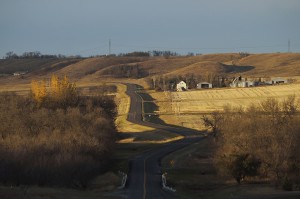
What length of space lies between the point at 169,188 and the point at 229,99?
8946 cm

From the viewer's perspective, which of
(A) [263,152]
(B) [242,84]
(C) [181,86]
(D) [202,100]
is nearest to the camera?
(A) [263,152]

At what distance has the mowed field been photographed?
4572 inches

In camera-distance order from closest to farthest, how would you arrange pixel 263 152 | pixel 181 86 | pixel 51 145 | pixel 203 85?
pixel 263 152 → pixel 51 145 → pixel 181 86 → pixel 203 85

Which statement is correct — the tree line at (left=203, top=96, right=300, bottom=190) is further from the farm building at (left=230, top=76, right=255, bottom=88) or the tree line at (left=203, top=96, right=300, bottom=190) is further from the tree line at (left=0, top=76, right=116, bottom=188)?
the farm building at (left=230, top=76, right=255, bottom=88)

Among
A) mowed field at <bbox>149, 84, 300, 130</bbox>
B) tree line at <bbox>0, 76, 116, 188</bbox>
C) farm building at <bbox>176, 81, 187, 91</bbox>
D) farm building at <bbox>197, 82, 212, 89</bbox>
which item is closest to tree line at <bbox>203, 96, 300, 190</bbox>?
tree line at <bbox>0, 76, 116, 188</bbox>

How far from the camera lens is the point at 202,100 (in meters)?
139

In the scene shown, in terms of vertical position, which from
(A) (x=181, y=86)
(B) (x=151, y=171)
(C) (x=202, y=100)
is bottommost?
(B) (x=151, y=171)

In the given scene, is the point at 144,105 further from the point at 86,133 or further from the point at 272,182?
the point at 272,182

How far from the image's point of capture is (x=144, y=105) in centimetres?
13775

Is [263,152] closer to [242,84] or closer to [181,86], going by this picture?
[242,84]

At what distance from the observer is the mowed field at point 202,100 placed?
381 feet

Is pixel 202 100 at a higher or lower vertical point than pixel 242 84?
lower

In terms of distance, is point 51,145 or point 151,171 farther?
point 151,171

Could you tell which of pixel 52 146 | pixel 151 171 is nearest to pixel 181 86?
pixel 151 171
